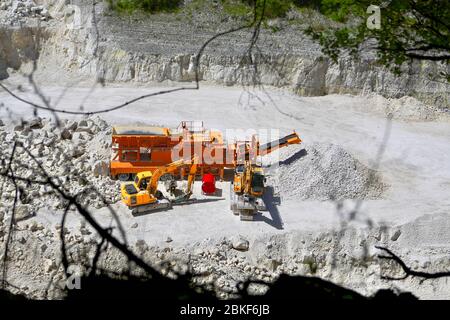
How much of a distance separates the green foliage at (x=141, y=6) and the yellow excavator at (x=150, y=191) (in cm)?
1351

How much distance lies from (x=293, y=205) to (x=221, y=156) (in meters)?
3.21

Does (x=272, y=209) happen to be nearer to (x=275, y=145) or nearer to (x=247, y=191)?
(x=247, y=191)

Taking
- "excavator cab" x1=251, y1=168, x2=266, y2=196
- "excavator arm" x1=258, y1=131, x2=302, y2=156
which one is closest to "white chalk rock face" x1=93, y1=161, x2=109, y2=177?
"excavator cab" x1=251, y1=168, x2=266, y2=196

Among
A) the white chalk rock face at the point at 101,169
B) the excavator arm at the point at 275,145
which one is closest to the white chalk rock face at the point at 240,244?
the excavator arm at the point at 275,145

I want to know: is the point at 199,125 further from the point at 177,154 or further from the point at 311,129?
the point at 311,129

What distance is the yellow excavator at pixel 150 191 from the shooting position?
15.3 meters

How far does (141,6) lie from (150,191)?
48.9 feet

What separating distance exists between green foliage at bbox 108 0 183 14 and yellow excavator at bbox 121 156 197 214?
13509mm

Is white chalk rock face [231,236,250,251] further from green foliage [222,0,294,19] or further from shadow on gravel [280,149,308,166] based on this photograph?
green foliage [222,0,294,19]

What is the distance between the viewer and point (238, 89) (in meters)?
25.0

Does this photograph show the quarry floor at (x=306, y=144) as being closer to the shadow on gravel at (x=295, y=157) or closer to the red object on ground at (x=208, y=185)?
the red object on ground at (x=208, y=185)

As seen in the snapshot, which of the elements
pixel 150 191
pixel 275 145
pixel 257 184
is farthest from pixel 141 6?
pixel 257 184
